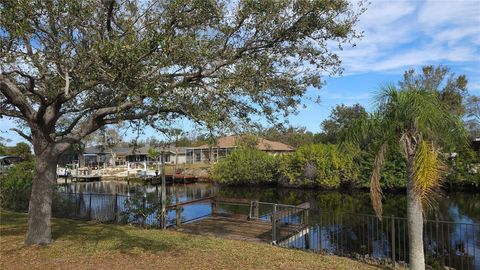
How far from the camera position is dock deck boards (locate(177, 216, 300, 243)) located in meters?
12.4

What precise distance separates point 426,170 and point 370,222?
14.8 m

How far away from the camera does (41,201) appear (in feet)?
32.7

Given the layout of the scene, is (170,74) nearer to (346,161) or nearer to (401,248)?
(401,248)

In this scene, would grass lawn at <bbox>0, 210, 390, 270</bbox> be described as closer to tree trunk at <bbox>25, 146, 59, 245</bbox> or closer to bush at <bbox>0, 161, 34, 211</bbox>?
tree trunk at <bbox>25, 146, 59, 245</bbox>

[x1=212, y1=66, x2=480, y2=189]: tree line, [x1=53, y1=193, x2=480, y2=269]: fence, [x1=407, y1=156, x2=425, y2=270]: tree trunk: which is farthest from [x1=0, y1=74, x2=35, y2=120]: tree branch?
[x1=212, y1=66, x2=480, y2=189]: tree line

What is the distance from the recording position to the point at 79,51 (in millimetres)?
7922

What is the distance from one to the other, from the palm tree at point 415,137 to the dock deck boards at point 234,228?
191 inches

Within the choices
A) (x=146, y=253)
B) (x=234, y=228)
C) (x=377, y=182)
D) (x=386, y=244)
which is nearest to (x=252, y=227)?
(x=234, y=228)

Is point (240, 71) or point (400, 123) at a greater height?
point (240, 71)

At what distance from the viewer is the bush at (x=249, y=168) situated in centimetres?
4550

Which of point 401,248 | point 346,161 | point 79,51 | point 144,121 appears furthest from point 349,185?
point 79,51

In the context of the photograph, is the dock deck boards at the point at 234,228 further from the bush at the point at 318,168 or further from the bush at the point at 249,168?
the bush at the point at 249,168

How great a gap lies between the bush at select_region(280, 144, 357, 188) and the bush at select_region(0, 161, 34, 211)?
87.9 feet

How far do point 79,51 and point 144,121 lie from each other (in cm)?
300
